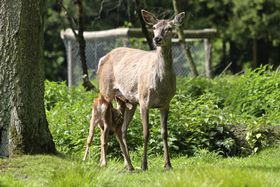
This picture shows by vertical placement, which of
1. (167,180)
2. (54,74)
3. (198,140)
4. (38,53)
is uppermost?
(38,53)

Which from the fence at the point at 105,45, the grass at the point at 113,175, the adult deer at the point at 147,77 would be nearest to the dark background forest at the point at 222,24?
the fence at the point at 105,45

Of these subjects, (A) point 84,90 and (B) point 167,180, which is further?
(A) point 84,90

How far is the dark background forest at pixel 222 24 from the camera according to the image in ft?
88.8

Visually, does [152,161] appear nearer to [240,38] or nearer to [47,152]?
[47,152]

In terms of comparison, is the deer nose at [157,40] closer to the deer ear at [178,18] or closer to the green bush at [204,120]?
the deer ear at [178,18]

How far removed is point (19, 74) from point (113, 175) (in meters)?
1.99

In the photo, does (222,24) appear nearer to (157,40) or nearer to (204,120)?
(204,120)

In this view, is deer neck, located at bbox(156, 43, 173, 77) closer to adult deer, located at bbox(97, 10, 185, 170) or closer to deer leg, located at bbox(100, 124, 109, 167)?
adult deer, located at bbox(97, 10, 185, 170)

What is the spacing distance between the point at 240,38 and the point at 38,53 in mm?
20125

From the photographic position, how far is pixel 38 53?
9.17 meters

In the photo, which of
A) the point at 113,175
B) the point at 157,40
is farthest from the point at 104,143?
the point at 113,175

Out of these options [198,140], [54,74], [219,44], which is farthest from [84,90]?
[219,44]

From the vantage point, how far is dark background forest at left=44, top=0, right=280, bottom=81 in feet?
88.8

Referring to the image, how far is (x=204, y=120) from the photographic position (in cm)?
1216
